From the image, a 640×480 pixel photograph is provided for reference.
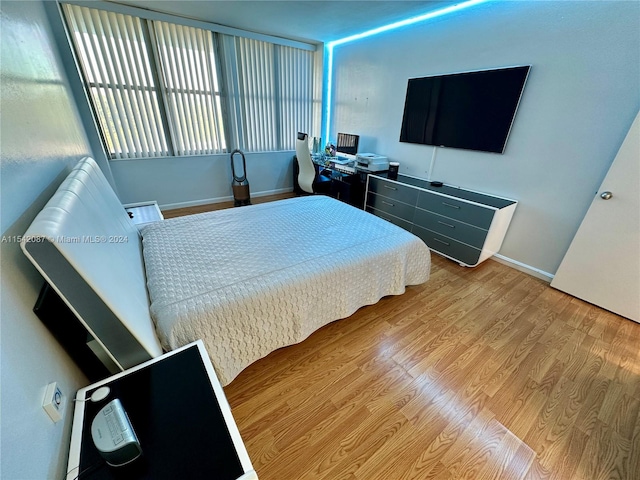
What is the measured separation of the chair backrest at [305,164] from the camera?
341 centimetres

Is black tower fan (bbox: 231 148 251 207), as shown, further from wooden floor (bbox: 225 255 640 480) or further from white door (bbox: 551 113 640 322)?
white door (bbox: 551 113 640 322)

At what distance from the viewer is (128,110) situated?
3107mm

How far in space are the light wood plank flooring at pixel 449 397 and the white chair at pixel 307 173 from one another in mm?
2151

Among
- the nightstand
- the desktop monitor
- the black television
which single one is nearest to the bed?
the nightstand

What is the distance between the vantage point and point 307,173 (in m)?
3.58

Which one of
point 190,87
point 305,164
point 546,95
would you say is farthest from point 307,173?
point 546,95

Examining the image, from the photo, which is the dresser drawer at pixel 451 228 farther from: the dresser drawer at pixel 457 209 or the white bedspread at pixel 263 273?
the white bedspread at pixel 263 273

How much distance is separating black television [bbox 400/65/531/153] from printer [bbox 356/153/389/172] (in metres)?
0.43

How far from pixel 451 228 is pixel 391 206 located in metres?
0.81

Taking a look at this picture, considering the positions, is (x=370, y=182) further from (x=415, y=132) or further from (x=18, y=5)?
(x=18, y=5)

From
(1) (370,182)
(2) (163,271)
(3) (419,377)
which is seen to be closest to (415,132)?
(1) (370,182)

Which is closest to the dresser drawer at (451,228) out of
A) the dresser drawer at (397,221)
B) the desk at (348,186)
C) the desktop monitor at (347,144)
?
the dresser drawer at (397,221)

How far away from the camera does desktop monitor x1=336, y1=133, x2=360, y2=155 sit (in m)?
3.82

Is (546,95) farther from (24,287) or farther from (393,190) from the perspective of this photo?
(24,287)
